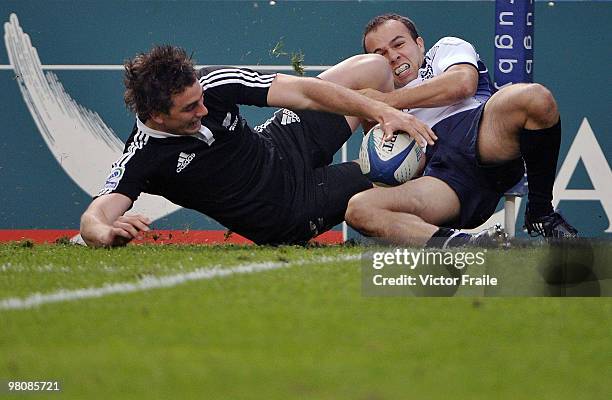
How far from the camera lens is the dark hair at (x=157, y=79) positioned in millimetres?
6031

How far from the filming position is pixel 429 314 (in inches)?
165

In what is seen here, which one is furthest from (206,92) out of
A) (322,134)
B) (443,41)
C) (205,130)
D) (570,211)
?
(570,211)

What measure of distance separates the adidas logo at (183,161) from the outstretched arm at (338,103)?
0.53m

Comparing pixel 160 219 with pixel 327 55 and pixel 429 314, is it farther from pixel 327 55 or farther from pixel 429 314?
pixel 429 314

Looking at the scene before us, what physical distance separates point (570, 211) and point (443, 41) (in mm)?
2076

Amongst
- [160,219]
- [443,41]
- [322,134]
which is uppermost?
[443,41]

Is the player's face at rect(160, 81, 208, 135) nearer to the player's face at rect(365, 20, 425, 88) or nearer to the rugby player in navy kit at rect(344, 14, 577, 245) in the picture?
the rugby player in navy kit at rect(344, 14, 577, 245)

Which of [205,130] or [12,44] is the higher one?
[12,44]

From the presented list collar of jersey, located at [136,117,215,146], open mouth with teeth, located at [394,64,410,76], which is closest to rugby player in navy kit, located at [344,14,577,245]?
open mouth with teeth, located at [394,64,410,76]

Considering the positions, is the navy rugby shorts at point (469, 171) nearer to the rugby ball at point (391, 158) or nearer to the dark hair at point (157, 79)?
the rugby ball at point (391, 158)

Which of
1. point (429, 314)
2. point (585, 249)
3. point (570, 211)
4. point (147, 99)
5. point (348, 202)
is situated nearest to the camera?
point (429, 314)

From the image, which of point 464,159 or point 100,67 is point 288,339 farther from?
point 100,67

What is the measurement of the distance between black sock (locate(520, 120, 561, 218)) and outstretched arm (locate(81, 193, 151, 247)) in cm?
204

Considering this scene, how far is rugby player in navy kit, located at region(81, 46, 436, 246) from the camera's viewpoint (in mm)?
6094
